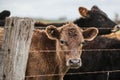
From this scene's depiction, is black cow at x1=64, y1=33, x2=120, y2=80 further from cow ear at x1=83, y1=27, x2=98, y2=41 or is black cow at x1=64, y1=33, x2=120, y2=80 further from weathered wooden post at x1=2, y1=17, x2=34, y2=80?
weathered wooden post at x1=2, y1=17, x2=34, y2=80

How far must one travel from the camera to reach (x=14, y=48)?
15.5ft

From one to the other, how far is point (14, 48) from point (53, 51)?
2119 millimetres

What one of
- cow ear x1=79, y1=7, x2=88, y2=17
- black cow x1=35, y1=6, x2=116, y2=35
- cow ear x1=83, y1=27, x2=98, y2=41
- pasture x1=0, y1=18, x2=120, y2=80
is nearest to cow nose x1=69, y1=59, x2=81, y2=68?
cow ear x1=83, y1=27, x2=98, y2=41

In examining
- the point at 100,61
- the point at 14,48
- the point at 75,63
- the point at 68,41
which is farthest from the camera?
the point at 100,61

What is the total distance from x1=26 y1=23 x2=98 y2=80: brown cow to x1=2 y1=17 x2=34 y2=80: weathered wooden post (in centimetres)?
164

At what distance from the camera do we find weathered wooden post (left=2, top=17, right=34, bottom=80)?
4.69m

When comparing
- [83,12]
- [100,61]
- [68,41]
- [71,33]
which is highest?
[83,12]

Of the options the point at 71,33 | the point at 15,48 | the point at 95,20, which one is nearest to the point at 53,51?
the point at 71,33

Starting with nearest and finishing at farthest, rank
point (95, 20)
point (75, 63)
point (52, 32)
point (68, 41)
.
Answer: point (75, 63) < point (68, 41) < point (52, 32) < point (95, 20)

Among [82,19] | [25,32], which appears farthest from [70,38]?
[82,19]

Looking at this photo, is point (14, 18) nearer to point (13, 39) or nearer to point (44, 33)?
point (13, 39)

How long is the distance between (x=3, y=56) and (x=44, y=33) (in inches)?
94.3

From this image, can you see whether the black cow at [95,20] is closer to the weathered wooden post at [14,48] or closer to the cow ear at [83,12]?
the cow ear at [83,12]

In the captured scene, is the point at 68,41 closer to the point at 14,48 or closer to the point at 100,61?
the point at 14,48
